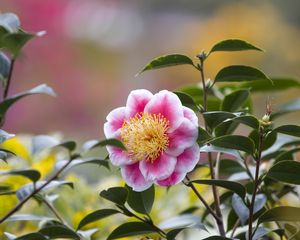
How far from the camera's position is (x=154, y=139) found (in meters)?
0.85

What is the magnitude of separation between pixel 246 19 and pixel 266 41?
1.53 ft

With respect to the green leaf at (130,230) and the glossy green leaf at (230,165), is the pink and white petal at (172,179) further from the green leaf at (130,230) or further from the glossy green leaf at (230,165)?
the glossy green leaf at (230,165)

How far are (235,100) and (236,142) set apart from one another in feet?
0.56

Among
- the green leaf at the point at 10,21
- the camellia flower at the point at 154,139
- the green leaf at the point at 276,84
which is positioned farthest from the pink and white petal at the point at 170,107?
the green leaf at the point at 276,84

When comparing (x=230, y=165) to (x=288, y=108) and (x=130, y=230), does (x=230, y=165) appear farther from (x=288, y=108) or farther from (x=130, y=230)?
(x=130, y=230)

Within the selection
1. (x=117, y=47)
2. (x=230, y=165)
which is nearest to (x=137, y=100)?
(x=230, y=165)

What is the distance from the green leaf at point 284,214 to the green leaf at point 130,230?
0.16m

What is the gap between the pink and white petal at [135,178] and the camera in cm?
82

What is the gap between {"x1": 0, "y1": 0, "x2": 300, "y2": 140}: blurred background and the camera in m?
4.83

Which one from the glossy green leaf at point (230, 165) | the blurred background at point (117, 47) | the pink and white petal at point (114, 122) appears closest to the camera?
the pink and white petal at point (114, 122)

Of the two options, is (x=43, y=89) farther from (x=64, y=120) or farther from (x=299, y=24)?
(x=299, y=24)

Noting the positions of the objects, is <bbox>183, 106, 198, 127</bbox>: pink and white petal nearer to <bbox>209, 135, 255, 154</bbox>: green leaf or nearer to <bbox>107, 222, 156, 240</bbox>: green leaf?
<bbox>209, 135, 255, 154</bbox>: green leaf

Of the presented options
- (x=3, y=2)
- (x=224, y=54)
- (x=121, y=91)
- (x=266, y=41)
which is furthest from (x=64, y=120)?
(x=266, y=41)

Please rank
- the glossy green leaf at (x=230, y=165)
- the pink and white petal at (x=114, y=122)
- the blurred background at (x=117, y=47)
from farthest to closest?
the blurred background at (x=117, y=47) → the glossy green leaf at (x=230, y=165) → the pink and white petal at (x=114, y=122)
